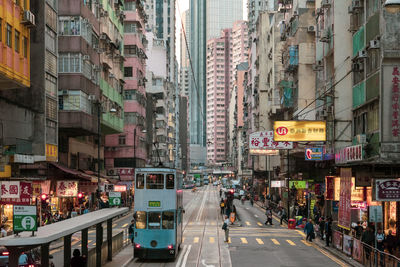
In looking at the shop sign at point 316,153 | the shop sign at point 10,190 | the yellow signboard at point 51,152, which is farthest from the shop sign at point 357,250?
the yellow signboard at point 51,152

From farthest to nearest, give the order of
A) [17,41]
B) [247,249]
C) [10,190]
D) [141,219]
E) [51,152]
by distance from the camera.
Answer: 1. [51,152]
2. [17,41]
3. [247,249]
4. [10,190]
5. [141,219]

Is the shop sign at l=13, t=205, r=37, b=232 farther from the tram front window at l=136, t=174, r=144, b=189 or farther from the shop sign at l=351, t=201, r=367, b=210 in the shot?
the shop sign at l=351, t=201, r=367, b=210

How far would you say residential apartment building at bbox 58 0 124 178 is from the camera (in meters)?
50.1

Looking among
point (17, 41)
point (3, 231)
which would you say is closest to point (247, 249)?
point (3, 231)

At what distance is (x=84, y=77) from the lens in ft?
168

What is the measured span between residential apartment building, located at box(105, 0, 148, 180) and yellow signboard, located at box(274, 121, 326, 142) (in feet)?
149

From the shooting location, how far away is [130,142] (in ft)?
265

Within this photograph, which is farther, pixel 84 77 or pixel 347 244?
pixel 84 77

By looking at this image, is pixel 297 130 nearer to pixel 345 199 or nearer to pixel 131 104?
pixel 345 199

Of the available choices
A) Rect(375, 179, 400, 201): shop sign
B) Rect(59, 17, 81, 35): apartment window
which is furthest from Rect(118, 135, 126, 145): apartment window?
Rect(375, 179, 400, 201): shop sign

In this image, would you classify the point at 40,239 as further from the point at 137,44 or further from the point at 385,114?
the point at 137,44

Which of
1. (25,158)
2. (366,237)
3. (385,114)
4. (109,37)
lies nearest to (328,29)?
(385,114)

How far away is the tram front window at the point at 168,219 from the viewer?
92.0 feet

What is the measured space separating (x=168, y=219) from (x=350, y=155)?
9.23m
